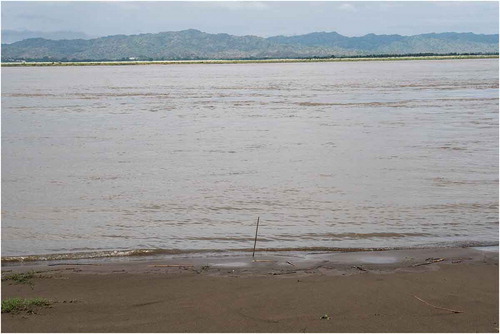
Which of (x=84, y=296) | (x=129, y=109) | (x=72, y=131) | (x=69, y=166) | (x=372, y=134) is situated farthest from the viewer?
(x=129, y=109)

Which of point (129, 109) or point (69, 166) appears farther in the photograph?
point (129, 109)

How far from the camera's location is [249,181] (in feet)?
54.1

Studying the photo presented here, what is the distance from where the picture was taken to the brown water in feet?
38.6

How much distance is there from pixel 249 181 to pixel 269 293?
860 centimetres

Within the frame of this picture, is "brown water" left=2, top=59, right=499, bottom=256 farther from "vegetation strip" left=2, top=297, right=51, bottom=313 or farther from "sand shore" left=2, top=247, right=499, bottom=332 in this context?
"vegetation strip" left=2, top=297, right=51, bottom=313

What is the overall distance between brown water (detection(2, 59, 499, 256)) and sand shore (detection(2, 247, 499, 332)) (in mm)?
1258

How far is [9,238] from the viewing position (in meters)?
11.9

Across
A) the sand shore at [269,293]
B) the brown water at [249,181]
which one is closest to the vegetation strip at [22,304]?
the sand shore at [269,293]

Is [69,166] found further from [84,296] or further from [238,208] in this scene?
[84,296]

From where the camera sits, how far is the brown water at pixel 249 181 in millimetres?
11766

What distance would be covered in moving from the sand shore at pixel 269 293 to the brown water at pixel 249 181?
1.26 metres

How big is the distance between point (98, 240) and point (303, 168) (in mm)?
8131

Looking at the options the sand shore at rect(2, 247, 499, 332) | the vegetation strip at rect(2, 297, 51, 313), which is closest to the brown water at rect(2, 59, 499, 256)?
the sand shore at rect(2, 247, 499, 332)

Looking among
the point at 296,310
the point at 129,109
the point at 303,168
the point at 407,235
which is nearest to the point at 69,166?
the point at 303,168
